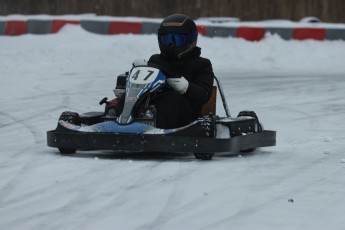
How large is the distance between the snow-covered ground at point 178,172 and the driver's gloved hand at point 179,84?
476 millimetres

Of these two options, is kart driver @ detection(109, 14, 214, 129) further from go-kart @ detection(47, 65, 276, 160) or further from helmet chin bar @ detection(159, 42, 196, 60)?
go-kart @ detection(47, 65, 276, 160)

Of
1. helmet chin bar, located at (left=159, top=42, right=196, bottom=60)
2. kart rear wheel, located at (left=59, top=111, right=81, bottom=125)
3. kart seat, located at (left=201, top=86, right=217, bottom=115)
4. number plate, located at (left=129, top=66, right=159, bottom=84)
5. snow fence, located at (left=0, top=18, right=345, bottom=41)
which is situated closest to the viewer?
number plate, located at (left=129, top=66, right=159, bottom=84)

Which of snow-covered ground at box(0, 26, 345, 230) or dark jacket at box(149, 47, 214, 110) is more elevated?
dark jacket at box(149, 47, 214, 110)

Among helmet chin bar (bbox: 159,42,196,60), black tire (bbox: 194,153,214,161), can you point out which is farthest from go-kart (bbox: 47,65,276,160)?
helmet chin bar (bbox: 159,42,196,60)

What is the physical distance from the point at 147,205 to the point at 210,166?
1.45 metres

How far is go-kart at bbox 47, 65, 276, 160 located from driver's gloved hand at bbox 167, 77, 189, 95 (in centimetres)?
6

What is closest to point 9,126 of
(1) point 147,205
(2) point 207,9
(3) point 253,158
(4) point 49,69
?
(3) point 253,158

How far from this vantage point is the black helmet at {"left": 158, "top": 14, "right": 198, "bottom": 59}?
25.0 feet

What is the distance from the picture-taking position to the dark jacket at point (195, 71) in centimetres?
746

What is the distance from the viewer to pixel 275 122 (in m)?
9.87

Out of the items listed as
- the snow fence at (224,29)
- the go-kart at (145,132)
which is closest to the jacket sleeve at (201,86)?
the go-kart at (145,132)

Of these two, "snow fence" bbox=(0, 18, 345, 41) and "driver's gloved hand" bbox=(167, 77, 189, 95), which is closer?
"driver's gloved hand" bbox=(167, 77, 189, 95)

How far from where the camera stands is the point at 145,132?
707cm

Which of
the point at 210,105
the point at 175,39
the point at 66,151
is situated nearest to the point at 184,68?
the point at 175,39
